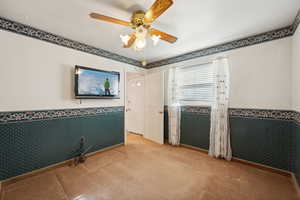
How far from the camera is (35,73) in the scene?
2016 millimetres

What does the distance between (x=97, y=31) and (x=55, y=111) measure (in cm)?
160

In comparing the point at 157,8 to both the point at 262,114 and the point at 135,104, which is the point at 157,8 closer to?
the point at 262,114

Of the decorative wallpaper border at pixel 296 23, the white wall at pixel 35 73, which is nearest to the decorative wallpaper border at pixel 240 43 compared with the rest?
the decorative wallpaper border at pixel 296 23

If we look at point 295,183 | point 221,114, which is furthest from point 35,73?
point 295,183

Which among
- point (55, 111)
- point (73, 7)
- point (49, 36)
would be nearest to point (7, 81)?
point (55, 111)

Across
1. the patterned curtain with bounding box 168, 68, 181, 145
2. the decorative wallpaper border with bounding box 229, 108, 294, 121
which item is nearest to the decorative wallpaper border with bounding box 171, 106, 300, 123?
the decorative wallpaper border with bounding box 229, 108, 294, 121

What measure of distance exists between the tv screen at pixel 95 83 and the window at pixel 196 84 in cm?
161

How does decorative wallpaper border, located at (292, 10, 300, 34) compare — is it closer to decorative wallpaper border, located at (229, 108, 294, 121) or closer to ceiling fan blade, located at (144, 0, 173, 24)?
decorative wallpaper border, located at (229, 108, 294, 121)

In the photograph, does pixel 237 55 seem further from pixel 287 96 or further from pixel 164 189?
pixel 164 189

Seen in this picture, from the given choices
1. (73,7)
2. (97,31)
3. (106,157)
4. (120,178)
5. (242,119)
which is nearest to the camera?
(73,7)

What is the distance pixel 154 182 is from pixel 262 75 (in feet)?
8.43

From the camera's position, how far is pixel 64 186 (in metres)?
1.72

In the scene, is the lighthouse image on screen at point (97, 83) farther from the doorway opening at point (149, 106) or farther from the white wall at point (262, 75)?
the white wall at point (262, 75)

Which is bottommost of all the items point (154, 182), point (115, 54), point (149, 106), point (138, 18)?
point (154, 182)
